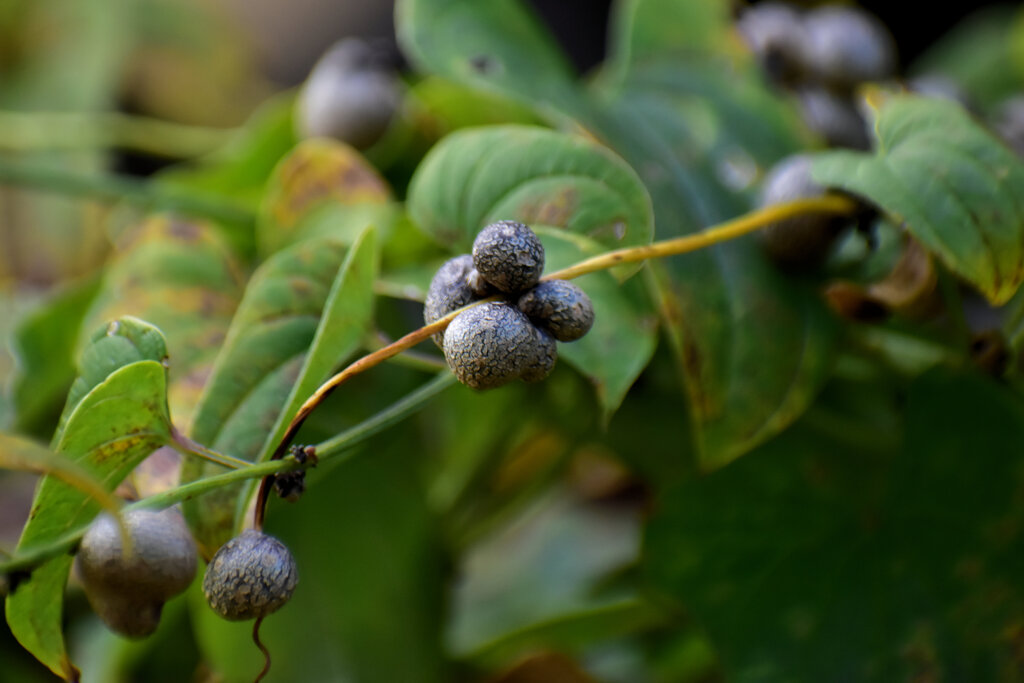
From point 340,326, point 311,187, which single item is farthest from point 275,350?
point 311,187

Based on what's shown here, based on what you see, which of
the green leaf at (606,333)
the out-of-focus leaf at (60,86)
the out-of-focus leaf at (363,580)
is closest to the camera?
the green leaf at (606,333)

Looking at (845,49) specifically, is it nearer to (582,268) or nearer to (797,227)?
(797,227)

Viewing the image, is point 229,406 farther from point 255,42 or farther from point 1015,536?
point 255,42

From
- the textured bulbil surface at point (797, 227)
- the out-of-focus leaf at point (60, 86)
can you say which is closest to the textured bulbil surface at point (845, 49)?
the textured bulbil surface at point (797, 227)

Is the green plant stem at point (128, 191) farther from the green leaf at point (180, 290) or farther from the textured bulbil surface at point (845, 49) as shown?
the textured bulbil surface at point (845, 49)

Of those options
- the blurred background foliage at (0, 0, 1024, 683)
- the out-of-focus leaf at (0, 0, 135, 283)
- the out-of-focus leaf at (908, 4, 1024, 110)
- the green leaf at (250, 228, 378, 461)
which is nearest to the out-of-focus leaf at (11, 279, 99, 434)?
the blurred background foliage at (0, 0, 1024, 683)

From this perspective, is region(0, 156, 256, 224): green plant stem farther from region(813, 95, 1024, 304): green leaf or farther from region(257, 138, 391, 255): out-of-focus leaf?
region(813, 95, 1024, 304): green leaf
